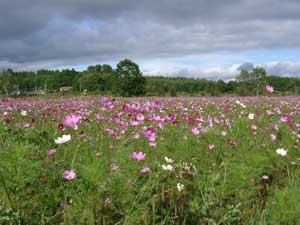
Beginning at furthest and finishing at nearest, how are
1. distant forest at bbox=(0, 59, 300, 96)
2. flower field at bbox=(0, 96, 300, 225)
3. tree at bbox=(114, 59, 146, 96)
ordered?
tree at bbox=(114, 59, 146, 96) < distant forest at bbox=(0, 59, 300, 96) < flower field at bbox=(0, 96, 300, 225)

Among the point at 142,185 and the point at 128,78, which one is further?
the point at 128,78

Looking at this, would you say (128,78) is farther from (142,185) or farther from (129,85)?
(142,185)

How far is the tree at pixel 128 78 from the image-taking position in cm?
4469

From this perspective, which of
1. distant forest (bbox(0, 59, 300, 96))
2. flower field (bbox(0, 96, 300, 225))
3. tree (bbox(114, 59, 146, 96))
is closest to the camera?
flower field (bbox(0, 96, 300, 225))

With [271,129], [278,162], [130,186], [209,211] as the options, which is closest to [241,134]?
[271,129]

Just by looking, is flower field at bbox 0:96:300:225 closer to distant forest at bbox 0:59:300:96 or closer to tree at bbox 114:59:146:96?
distant forest at bbox 0:59:300:96

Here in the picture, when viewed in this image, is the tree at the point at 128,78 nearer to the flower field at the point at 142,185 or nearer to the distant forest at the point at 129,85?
the distant forest at the point at 129,85

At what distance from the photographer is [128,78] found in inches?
1795

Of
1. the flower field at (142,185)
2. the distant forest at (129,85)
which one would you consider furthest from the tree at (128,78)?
the flower field at (142,185)

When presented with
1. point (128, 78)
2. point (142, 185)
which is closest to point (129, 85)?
point (128, 78)

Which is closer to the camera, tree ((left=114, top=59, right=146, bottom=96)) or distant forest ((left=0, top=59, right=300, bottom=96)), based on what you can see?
distant forest ((left=0, top=59, right=300, bottom=96))

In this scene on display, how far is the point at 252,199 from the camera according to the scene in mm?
Result: 2445

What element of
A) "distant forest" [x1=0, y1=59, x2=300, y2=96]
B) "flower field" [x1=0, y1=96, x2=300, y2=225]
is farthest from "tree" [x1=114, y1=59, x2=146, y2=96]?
"flower field" [x1=0, y1=96, x2=300, y2=225]

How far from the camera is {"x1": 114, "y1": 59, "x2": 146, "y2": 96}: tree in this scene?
4469 cm
